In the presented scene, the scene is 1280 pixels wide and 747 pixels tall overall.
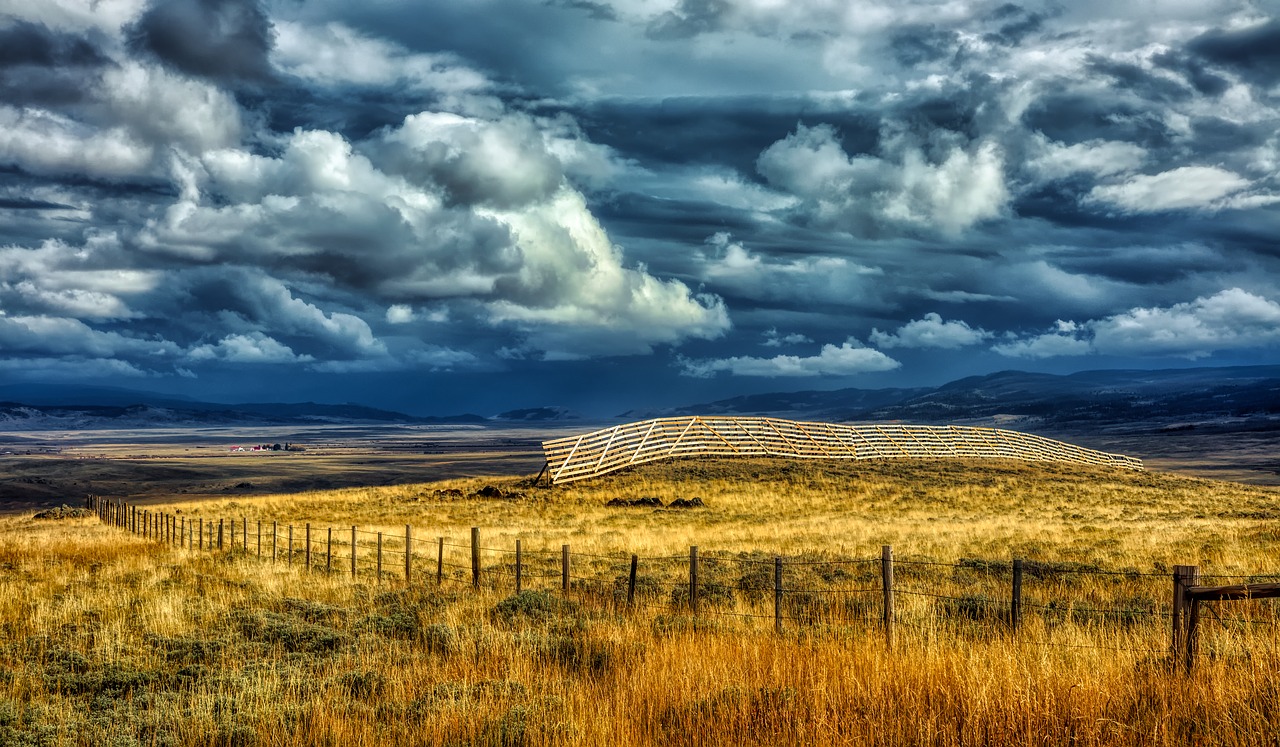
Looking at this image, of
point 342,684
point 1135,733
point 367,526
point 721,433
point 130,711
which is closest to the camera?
point 1135,733

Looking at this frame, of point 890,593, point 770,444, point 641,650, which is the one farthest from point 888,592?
point 770,444

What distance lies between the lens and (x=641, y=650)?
36.1ft

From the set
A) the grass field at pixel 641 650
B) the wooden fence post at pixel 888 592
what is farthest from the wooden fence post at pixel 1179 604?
the wooden fence post at pixel 888 592

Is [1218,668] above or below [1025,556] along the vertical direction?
above

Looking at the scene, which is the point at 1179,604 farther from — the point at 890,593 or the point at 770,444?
the point at 770,444

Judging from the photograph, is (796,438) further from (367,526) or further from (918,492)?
(367,526)

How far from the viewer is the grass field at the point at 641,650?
25.3 feet

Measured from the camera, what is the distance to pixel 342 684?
1004 cm

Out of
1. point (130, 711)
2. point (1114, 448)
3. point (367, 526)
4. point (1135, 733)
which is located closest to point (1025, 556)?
point (1135, 733)

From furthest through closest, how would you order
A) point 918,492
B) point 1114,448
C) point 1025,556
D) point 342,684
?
point 1114,448 < point 918,492 < point 1025,556 < point 342,684

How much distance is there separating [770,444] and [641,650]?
54.2m

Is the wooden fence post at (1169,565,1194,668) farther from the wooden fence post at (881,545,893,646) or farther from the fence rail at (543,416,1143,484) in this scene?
the fence rail at (543,416,1143,484)

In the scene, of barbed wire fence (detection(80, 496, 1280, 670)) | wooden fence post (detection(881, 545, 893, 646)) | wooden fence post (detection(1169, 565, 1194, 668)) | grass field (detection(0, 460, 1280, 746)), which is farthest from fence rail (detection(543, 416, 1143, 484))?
wooden fence post (detection(1169, 565, 1194, 668))

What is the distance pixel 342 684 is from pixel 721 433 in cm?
5635
